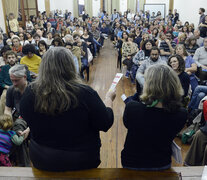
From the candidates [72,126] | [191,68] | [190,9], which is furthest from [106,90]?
[190,9]

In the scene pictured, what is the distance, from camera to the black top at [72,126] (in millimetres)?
1217

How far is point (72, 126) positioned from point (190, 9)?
11498mm

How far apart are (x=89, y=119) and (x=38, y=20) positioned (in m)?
9.99

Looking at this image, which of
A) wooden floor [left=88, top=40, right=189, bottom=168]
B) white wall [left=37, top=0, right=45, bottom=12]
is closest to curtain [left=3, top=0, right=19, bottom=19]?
white wall [left=37, top=0, right=45, bottom=12]

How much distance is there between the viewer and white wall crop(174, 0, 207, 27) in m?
10.0

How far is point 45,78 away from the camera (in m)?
1.21

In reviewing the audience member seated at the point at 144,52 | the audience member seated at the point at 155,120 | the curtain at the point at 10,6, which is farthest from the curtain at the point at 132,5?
the audience member seated at the point at 155,120

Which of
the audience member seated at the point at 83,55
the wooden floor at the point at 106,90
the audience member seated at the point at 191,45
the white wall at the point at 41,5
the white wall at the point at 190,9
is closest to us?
the wooden floor at the point at 106,90

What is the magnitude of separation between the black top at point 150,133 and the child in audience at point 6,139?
1.14 m

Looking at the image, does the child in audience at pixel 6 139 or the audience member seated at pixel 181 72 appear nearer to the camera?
the child in audience at pixel 6 139

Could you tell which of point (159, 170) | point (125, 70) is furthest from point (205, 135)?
point (125, 70)

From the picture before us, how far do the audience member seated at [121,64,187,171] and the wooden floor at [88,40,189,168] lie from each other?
127 centimetres

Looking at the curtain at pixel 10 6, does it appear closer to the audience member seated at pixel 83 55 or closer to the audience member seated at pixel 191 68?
the audience member seated at pixel 83 55

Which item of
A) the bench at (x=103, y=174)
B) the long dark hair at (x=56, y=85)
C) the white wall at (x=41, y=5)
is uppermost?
the white wall at (x=41, y=5)
